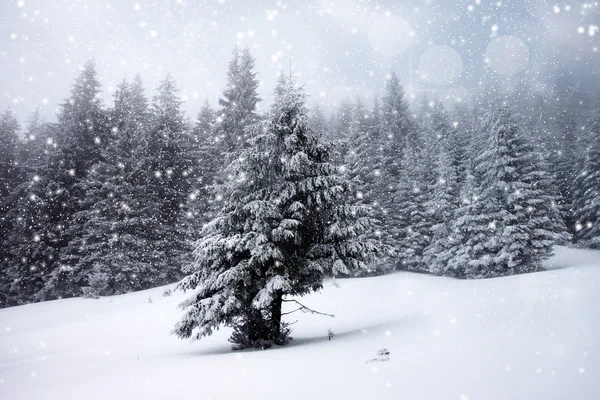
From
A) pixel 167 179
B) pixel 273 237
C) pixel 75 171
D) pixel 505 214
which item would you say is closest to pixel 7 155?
pixel 75 171

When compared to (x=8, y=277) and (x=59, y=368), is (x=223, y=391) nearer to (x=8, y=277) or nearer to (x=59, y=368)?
(x=59, y=368)

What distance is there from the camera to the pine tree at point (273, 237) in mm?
10430

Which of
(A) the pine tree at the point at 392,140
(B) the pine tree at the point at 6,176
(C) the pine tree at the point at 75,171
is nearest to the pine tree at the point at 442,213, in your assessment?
(A) the pine tree at the point at 392,140

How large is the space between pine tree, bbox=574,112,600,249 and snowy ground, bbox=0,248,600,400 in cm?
2653

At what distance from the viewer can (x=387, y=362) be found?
6.63m

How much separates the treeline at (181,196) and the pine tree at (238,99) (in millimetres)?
98

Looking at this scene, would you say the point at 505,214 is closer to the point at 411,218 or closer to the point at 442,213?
the point at 442,213

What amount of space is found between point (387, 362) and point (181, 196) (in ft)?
98.5

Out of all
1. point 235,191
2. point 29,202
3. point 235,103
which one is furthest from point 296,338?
point 29,202

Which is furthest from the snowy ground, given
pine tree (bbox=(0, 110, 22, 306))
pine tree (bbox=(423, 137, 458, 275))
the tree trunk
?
pine tree (bbox=(0, 110, 22, 306))

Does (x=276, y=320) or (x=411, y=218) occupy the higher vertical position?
(x=411, y=218)

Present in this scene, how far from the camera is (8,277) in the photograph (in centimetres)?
3180

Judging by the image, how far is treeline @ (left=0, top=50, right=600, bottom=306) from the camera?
27.8m

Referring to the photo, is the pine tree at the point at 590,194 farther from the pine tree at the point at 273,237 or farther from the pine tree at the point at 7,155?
the pine tree at the point at 7,155
